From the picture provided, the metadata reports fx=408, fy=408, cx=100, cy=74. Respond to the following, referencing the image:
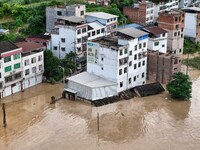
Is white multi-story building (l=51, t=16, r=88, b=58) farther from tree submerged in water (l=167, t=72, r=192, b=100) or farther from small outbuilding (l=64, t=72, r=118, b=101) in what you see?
tree submerged in water (l=167, t=72, r=192, b=100)

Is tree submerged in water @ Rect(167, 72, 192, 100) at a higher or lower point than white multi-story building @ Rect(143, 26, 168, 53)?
lower

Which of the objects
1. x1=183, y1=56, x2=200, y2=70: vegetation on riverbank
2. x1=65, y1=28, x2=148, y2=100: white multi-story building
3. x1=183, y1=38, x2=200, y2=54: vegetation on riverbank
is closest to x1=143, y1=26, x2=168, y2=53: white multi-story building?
x1=183, y1=56, x2=200, y2=70: vegetation on riverbank

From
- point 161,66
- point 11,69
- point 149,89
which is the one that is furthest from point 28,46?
point 161,66

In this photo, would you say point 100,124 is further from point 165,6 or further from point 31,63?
point 165,6

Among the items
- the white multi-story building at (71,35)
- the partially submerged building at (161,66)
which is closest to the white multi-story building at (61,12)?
the white multi-story building at (71,35)

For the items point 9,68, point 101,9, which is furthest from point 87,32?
point 101,9

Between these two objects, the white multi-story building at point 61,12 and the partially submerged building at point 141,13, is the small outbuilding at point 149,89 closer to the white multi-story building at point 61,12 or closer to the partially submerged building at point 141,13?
the white multi-story building at point 61,12

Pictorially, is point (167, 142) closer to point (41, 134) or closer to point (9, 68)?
point (41, 134)
